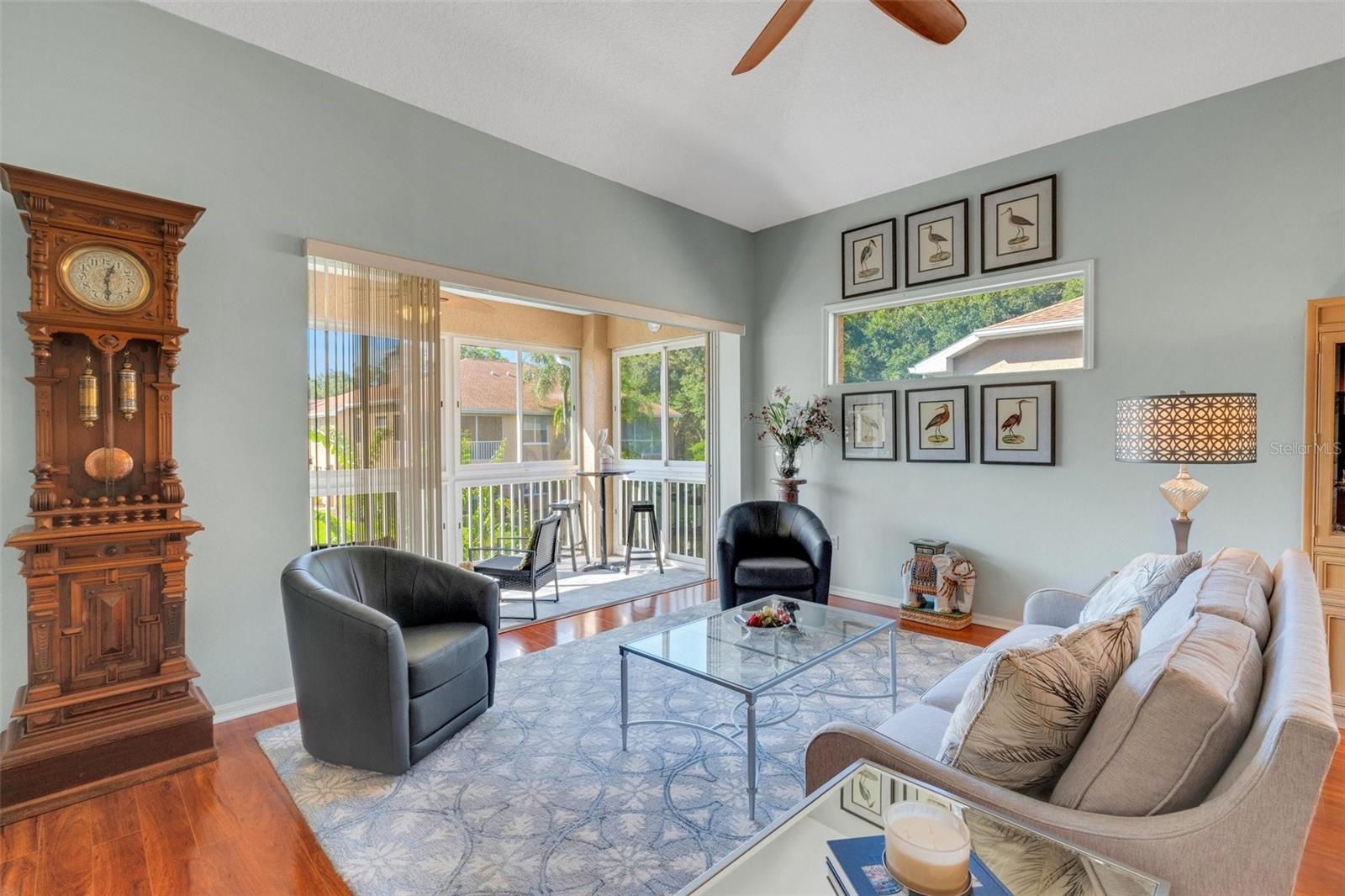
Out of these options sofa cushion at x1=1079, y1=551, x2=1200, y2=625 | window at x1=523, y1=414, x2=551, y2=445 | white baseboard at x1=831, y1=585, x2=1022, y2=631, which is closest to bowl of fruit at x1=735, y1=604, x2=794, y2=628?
sofa cushion at x1=1079, y1=551, x2=1200, y2=625

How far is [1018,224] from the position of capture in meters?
4.00

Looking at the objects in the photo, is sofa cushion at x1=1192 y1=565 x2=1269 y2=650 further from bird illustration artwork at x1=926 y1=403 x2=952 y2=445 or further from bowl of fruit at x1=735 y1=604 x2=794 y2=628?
bird illustration artwork at x1=926 y1=403 x2=952 y2=445

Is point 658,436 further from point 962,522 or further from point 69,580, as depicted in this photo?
point 69,580

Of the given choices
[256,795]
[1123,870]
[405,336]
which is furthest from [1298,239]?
[256,795]

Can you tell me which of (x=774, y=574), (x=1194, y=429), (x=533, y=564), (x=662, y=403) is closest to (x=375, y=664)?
(x=533, y=564)

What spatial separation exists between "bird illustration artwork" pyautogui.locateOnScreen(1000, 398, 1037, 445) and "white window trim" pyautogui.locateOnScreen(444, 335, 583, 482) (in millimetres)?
4197

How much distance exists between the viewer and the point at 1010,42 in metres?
3.12

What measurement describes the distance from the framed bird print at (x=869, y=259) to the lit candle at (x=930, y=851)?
166 inches

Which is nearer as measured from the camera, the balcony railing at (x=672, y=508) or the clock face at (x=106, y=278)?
the clock face at (x=106, y=278)

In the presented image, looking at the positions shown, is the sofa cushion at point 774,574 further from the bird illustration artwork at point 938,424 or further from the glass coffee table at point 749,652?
the bird illustration artwork at point 938,424

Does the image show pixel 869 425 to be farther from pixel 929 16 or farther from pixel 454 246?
pixel 454 246

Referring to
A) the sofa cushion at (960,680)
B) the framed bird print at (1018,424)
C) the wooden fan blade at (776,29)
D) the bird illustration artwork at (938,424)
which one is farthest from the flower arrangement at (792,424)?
the wooden fan blade at (776,29)

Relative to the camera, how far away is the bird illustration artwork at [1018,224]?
156 inches

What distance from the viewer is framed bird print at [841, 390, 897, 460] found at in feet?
15.1
